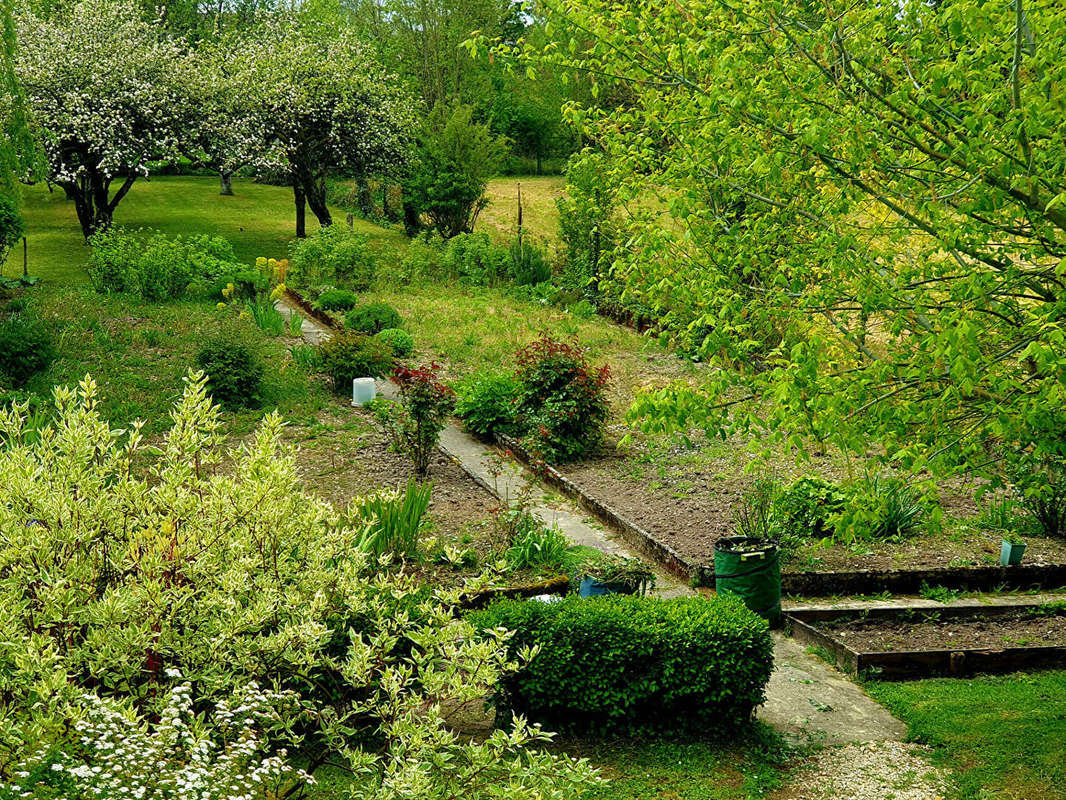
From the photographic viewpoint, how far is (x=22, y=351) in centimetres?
1237

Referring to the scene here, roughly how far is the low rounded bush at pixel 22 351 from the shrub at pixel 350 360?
3549mm

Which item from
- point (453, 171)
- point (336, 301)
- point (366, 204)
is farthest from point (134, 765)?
point (366, 204)

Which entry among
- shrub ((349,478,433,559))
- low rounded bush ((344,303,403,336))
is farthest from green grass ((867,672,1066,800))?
low rounded bush ((344,303,403,336))

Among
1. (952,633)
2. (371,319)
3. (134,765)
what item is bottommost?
(952,633)

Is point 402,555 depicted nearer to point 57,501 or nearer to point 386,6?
point 57,501

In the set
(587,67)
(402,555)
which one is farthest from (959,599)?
(587,67)

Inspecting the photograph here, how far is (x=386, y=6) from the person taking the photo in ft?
112

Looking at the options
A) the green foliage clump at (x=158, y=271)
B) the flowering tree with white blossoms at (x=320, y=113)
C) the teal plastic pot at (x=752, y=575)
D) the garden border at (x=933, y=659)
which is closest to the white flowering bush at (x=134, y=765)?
the teal plastic pot at (x=752, y=575)

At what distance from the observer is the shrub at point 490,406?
489 inches

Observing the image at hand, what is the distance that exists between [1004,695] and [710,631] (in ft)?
7.66

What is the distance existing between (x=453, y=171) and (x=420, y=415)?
1609cm

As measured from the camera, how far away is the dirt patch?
7465 mm

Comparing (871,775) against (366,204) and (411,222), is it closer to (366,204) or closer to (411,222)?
(411,222)

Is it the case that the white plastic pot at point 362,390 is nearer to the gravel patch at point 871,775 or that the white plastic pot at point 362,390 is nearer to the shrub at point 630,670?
the shrub at point 630,670
